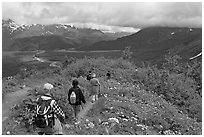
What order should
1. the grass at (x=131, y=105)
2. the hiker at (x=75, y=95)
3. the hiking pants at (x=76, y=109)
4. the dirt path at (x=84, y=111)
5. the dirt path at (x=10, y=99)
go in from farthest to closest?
A: the dirt path at (x=10, y=99)
the dirt path at (x=84, y=111)
the hiking pants at (x=76, y=109)
the grass at (x=131, y=105)
the hiker at (x=75, y=95)

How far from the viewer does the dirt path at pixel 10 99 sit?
1544 centimetres

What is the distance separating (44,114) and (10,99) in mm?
9612

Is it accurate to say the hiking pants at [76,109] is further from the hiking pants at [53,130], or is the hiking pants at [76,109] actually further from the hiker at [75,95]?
the hiking pants at [53,130]

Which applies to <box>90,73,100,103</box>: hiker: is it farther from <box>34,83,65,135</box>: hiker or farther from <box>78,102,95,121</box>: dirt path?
<box>34,83,65,135</box>: hiker

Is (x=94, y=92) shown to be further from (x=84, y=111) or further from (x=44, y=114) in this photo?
(x=44, y=114)

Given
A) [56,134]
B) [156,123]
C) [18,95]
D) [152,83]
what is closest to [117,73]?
[152,83]

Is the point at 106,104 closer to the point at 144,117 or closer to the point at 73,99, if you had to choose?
the point at 144,117

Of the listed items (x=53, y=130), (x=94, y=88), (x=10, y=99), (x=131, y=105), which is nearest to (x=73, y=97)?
(x=53, y=130)

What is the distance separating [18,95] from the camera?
61.5 ft

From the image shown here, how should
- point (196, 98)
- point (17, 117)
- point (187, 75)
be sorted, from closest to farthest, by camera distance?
point (17, 117), point (196, 98), point (187, 75)

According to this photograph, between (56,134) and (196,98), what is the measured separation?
15671 mm

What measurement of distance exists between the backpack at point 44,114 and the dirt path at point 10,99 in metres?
5.93

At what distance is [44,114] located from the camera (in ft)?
29.6

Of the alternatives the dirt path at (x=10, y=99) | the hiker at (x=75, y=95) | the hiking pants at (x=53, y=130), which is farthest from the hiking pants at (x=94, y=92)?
the hiking pants at (x=53, y=130)
